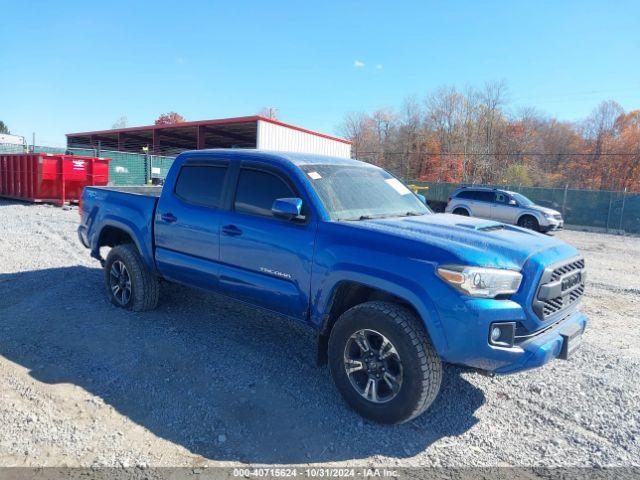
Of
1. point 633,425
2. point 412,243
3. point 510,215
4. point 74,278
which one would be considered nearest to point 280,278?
point 412,243

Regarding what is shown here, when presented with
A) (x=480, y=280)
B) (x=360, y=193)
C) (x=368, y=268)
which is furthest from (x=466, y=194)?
(x=480, y=280)

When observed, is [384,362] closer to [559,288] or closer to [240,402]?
[240,402]

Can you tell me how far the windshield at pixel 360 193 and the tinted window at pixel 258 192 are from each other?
0.27 meters

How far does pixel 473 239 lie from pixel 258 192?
1900 mm

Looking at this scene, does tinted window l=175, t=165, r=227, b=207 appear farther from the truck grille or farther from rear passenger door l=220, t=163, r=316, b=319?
the truck grille

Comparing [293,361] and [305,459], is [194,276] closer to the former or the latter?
[293,361]

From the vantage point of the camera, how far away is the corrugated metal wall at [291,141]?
23344 millimetres

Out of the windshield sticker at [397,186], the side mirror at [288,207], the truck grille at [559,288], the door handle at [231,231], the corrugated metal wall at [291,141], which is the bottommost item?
the truck grille at [559,288]

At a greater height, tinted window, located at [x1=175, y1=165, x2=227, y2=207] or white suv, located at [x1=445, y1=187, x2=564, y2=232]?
tinted window, located at [x1=175, y1=165, x2=227, y2=207]

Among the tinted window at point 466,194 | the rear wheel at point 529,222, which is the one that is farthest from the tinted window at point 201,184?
the tinted window at point 466,194

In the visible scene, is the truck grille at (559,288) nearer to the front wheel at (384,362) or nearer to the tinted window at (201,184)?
the front wheel at (384,362)

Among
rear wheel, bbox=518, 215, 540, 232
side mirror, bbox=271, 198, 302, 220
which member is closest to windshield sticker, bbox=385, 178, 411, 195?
side mirror, bbox=271, 198, 302, 220

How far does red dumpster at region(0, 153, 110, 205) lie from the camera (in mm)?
16031

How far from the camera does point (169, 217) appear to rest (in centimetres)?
471
